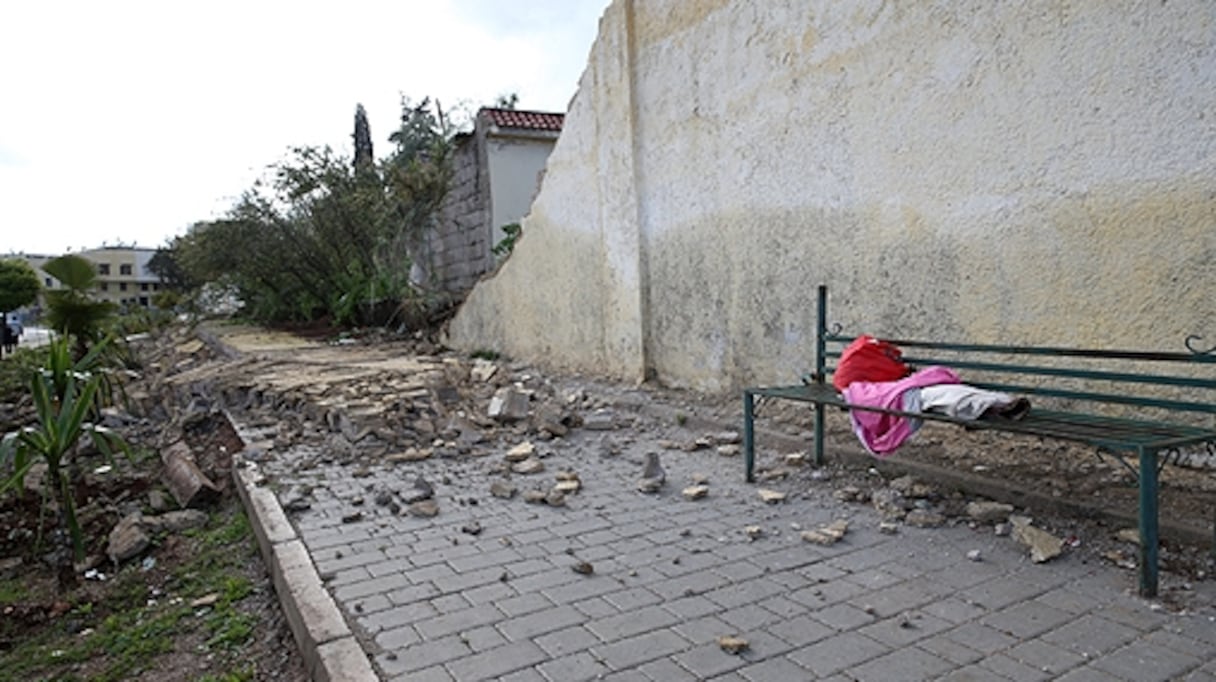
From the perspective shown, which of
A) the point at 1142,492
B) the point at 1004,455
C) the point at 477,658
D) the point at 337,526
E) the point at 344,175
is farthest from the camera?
the point at 344,175

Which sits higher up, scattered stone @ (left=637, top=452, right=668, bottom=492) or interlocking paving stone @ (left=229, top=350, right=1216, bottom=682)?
scattered stone @ (left=637, top=452, right=668, bottom=492)

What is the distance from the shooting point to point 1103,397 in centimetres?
378

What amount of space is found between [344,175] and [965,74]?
44.8 ft

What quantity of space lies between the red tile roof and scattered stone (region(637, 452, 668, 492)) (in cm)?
1174

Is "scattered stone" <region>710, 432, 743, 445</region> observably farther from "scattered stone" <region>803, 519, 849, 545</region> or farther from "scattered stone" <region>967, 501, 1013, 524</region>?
"scattered stone" <region>967, 501, 1013, 524</region>

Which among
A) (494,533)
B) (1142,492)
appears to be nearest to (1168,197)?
(1142,492)

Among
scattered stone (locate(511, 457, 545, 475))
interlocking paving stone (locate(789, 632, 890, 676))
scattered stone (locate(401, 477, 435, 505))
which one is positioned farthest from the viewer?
scattered stone (locate(511, 457, 545, 475))

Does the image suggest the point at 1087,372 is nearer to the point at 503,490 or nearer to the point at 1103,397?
the point at 1103,397

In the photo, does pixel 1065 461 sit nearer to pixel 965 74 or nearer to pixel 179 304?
pixel 965 74

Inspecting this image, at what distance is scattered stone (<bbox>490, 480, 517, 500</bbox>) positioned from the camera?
15.5 feet

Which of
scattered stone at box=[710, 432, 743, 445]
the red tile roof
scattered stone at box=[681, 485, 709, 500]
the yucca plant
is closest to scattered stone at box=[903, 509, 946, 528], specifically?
scattered stone at box=[681, 485, 709, 500]

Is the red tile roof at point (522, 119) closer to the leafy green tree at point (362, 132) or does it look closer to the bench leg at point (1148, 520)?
the leafy green tree at point (362, 132)

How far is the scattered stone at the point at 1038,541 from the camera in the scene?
11.1 feet

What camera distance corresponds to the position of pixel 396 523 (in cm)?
425
